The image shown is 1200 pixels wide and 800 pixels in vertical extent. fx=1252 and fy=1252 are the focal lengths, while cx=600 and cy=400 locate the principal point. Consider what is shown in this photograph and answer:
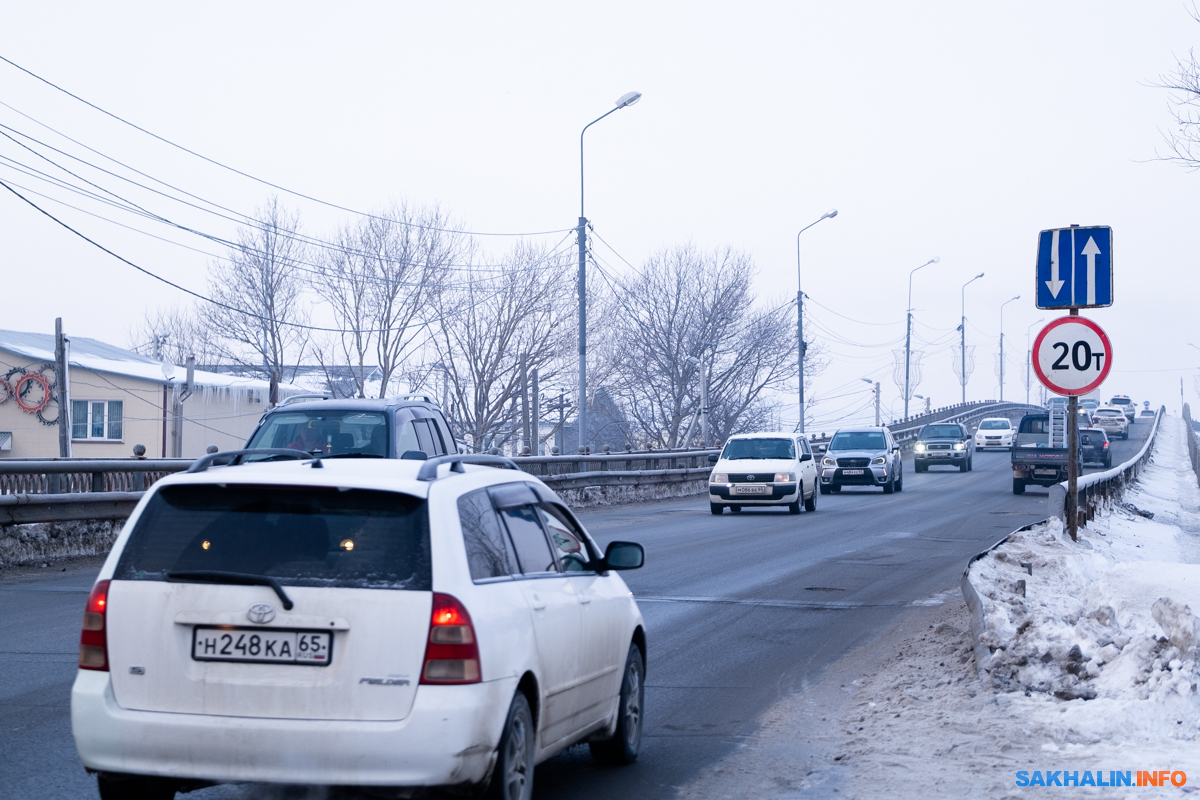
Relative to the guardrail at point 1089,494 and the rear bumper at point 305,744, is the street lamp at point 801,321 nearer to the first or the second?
the guardrail at point 1089,494

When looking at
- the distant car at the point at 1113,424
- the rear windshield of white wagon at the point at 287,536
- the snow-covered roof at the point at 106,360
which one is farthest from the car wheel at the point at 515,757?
the distant car at the point at 1113,424

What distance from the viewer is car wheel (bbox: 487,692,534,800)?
4473mm

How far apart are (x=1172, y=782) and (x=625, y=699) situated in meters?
2.46

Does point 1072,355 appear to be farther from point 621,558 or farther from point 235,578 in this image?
point 235,578

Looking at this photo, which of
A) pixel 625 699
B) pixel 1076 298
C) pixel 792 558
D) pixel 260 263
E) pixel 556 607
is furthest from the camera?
pixel 260 263

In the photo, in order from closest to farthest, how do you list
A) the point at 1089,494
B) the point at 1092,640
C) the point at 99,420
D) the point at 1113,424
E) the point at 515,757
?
the point at 515,757
the point at 1092,640
the point at 1089,494
the point at 99,420
the point at 1113,424

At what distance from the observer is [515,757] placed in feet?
15.3

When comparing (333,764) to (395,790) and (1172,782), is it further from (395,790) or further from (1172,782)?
(1172,782)

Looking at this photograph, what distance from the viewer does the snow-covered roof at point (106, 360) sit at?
39750mm

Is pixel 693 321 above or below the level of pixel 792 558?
above

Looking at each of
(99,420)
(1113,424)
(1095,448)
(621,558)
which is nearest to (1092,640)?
(621,558)

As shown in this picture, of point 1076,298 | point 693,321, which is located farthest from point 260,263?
point 1076,298

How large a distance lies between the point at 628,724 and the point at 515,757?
169cm

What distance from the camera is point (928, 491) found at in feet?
118
